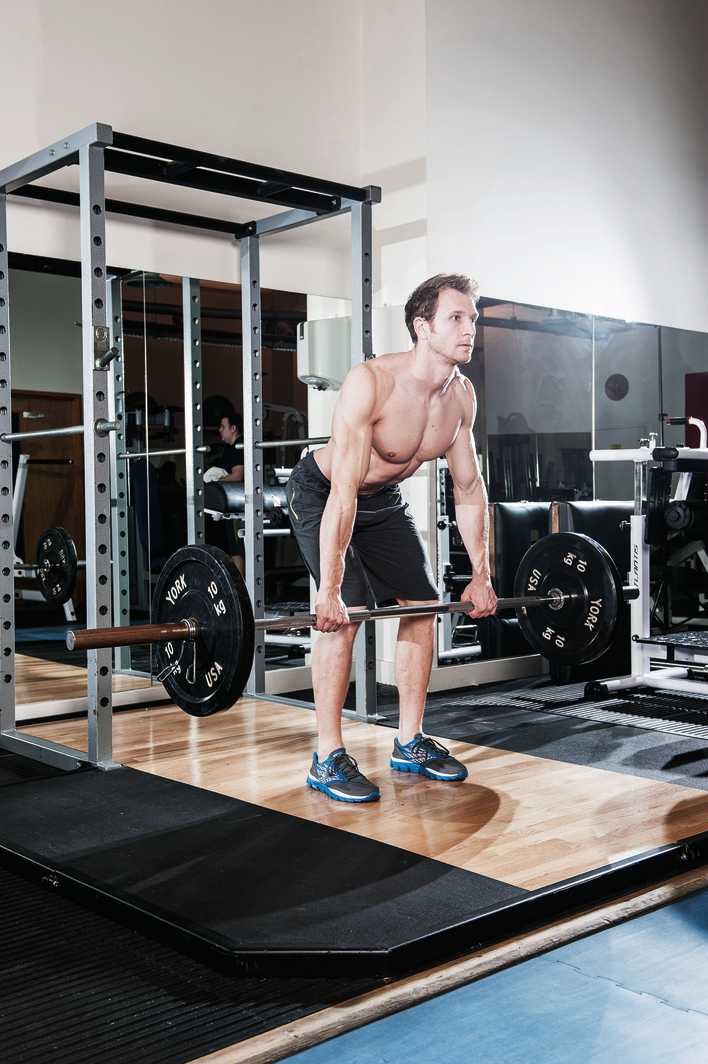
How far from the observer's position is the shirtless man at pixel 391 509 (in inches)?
113

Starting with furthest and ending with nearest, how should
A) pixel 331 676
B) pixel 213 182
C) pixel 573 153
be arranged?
pixel 573 153, pixel 213 182, pixel 331 676

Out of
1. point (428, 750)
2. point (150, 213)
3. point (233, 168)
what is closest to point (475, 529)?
point (428, 750)

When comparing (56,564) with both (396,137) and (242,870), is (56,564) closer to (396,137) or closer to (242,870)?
(242,870)

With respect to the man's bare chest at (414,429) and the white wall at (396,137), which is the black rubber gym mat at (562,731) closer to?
the man's bare chest at (414,429)

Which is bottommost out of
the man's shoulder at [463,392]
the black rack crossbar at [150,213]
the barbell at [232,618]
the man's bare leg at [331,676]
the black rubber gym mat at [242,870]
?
the black rubber gym mat at [242,870]

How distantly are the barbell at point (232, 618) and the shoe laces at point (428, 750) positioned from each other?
0.43 meters

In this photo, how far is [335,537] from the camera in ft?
9.30

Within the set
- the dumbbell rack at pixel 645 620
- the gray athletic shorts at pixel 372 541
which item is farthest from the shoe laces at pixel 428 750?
the dumbbell rack at pixel 645 620

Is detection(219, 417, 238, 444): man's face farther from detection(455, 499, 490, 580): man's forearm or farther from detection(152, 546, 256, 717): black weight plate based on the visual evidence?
detection(152, 546, 256, 717): black weight plate

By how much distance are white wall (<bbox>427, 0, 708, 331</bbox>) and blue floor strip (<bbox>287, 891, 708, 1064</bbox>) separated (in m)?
3.28

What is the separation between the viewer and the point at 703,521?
516 cm

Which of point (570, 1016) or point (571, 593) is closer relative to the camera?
point (570, 1016)

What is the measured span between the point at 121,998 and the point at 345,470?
1.44 metres

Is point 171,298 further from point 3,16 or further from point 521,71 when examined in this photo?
point 521,71
